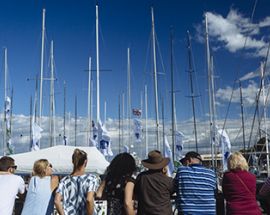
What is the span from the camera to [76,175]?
5.00 metres

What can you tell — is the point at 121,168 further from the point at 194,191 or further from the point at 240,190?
the point at 240,190

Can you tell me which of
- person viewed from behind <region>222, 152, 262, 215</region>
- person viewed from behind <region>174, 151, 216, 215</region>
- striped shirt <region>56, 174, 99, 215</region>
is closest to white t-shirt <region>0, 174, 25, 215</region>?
striped shirt <region>56, 174, 99, 215</region>

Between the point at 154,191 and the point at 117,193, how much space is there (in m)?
0.44

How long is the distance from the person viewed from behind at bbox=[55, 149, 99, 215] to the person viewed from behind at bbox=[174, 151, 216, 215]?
1.04m

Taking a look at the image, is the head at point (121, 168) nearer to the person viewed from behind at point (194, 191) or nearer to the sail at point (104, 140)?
the person viewed from behind at point (194, 191)

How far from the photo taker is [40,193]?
5.43m

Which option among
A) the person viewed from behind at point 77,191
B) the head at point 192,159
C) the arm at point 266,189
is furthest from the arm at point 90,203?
the arm at point 266,189

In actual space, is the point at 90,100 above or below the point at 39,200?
above

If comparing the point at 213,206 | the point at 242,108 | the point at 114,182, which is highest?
the point at 242,108

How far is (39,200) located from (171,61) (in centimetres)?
2552

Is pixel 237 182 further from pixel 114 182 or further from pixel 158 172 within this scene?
pixel 114 182

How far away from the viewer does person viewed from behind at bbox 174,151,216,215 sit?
Result: 517 cm

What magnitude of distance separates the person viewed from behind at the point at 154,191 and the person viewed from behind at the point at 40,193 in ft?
3.94

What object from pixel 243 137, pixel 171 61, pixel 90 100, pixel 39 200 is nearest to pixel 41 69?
pixel 90 100
